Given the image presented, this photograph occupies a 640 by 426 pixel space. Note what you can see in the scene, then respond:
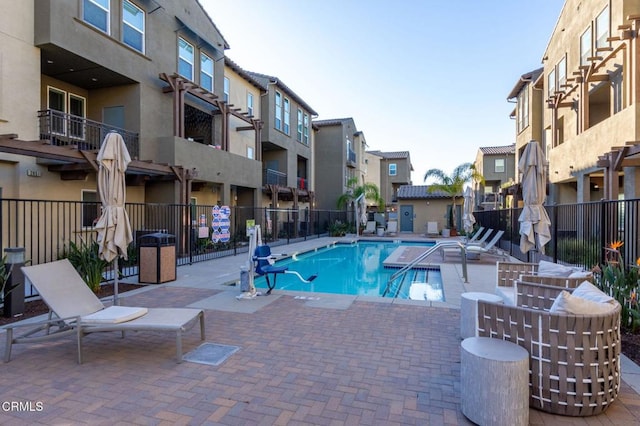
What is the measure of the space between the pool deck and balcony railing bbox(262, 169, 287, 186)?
17050 millimetres

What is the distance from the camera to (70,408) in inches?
123

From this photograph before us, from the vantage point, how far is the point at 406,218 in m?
31.5

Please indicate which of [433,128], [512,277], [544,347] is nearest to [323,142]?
[433,128]

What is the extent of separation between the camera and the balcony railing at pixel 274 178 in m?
22.6

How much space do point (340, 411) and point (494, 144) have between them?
1572 inches

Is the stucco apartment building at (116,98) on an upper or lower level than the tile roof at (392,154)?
lower

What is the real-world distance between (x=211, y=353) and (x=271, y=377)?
1001 millimetres

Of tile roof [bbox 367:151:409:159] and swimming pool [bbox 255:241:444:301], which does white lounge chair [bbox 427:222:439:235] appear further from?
tile roof [bbox 367:151:409:159]

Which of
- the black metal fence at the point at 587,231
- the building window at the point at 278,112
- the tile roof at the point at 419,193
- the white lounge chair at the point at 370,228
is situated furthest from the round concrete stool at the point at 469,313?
the tile roof at the point at 419,193

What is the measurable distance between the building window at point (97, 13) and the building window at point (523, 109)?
21683mm

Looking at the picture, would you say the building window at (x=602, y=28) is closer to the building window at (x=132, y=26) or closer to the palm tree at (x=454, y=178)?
the palm tree at (x=454, y=178)

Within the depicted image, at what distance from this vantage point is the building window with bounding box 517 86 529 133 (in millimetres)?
21692

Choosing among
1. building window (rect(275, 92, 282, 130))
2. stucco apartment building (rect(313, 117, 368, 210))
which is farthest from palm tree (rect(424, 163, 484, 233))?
building window (rect(275, 92, 282, 130))

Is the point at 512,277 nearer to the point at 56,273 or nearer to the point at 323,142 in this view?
the point at 56,273
